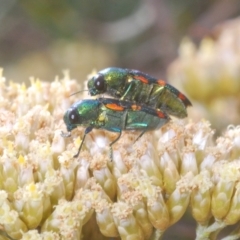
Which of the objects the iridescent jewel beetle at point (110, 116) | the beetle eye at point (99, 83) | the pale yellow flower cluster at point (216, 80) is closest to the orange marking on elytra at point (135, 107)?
the iridescent jewel beetle at point (110, 116)

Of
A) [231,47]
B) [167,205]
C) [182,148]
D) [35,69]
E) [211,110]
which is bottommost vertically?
[167,205]

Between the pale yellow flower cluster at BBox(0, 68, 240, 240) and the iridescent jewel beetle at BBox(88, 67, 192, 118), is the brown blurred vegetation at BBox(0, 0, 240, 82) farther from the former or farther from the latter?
the pale yellow flower cluster at BBox(0, 68, 240, 240)

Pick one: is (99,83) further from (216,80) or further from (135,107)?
(216,80)

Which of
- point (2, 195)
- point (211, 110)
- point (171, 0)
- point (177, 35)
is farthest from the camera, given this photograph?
point (171, 0)

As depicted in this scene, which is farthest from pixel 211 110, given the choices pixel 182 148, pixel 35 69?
pixel 35 69

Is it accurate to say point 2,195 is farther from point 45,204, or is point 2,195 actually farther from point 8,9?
point 8,9

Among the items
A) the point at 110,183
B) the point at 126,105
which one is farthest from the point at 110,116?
the point at 110,183
